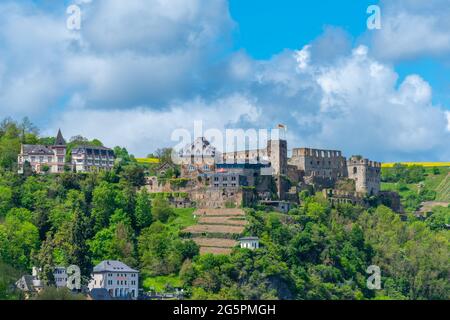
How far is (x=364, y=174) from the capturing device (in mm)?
136250

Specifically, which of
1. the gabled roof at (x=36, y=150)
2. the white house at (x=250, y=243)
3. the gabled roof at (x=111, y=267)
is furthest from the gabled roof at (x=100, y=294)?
the gabled roof at (x=36, y=150)

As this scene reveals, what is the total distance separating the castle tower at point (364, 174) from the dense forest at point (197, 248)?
4561 millimetres

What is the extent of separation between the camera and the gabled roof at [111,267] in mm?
111812

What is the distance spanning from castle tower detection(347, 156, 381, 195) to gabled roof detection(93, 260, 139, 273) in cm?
3075

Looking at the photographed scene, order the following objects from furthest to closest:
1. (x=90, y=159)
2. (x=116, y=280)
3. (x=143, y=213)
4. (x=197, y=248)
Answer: (x=90, y=159) < (x=143, y=213) < (x=197, y=248) < (x=116, y=280)

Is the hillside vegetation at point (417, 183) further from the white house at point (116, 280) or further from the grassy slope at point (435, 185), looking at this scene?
the white house at point (116, 280)

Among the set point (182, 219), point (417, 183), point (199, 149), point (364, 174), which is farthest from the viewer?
point (417, 183)

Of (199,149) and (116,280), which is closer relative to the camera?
(116,280)

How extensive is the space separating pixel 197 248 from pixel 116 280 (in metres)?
7.48

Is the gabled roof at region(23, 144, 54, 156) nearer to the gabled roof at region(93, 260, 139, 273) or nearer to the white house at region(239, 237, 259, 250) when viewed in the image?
the gabled roof at region(93, 260, 139, 273)

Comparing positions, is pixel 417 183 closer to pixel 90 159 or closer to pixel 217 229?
pixel 90 159

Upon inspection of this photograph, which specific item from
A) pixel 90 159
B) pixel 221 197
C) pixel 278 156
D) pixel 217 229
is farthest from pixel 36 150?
pixel 217 229
